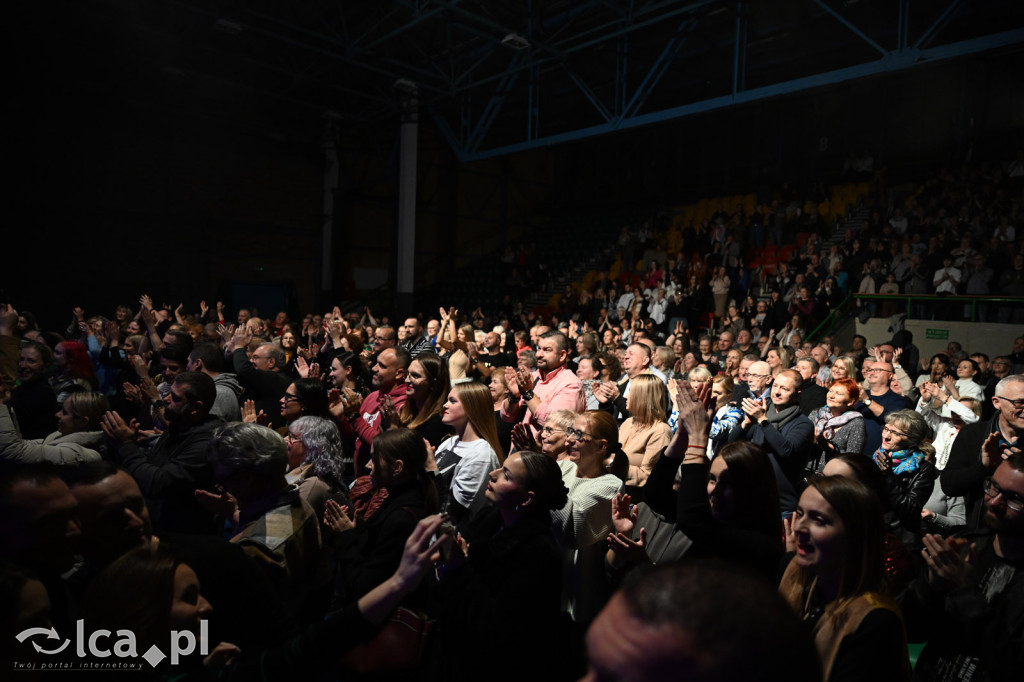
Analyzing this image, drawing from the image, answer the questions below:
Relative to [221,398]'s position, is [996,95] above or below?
above

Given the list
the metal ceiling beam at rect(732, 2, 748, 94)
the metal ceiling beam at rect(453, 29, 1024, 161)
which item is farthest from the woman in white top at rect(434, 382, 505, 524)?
the metal ceiling beam at rect(732, 2, 748, 94)

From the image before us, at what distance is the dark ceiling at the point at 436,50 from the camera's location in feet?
37.0

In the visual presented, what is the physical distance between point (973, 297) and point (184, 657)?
11.8 metres

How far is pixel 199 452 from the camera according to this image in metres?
2.82

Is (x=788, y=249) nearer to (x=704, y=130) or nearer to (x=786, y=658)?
(x=704, y=130)

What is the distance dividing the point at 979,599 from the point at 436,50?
14.8 meters

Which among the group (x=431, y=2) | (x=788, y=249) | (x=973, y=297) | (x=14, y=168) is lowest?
(x=973, y=297)

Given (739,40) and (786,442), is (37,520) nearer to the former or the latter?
(786,442)

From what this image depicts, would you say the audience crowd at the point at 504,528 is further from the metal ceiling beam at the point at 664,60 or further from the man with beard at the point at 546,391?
the metal ceiling beam at the point at 664,60

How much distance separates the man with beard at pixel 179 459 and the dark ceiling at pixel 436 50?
9.40 m

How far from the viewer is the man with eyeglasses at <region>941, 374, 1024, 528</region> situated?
10.4ft

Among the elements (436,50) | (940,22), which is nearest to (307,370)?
(940,22)

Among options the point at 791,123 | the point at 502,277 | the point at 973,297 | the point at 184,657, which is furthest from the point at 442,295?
the point at 184,657

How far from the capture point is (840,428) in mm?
4223
